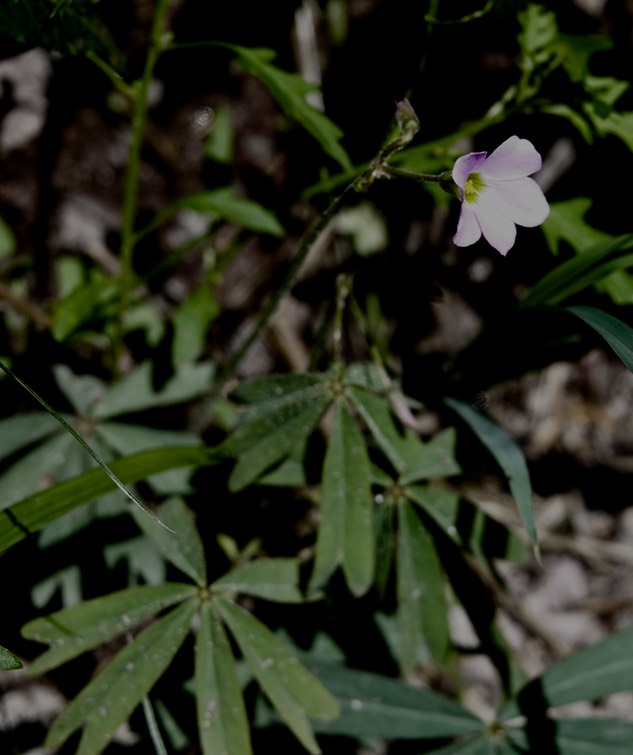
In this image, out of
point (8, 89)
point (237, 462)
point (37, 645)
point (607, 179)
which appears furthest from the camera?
point (8, 89)

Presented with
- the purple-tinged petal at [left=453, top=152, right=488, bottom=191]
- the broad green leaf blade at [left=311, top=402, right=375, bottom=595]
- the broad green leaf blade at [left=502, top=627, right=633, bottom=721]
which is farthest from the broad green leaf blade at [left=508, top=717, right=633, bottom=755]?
the purple-tinged petal at [left=453, top=152, right=488, bottom=191]

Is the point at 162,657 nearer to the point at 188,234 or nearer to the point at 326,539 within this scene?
the point at 326,539

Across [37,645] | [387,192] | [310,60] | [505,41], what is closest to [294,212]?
[387,192]

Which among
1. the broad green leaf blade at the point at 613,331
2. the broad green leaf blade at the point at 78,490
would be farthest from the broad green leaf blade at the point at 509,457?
the broad green leaf blade at the point at 78,490

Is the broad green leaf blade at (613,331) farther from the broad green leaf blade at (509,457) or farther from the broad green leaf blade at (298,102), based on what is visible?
the broad green leaf blade at (298,102)

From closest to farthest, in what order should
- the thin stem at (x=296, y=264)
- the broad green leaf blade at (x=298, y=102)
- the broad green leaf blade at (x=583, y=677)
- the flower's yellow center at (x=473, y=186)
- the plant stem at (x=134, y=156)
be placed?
the flower's yellow center at (x=473, y=186) < the thin stem at (x=296, y=264) < the broad green leaf blade at (x=298, y=102) < the plant stem at (x=134, y=156) < the broad green leaf blade at (x=583, y=677)

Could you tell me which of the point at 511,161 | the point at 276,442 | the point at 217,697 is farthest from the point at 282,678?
A: the point at 511,161

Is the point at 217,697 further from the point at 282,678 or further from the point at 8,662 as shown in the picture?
the point at 8,662
